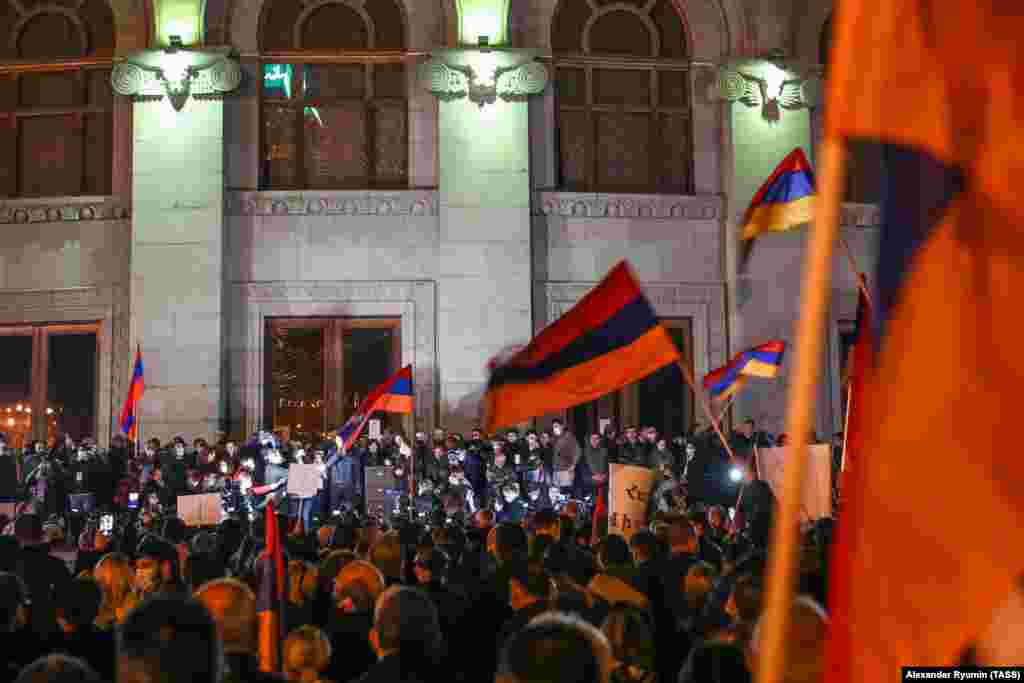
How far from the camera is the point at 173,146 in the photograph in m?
25.4

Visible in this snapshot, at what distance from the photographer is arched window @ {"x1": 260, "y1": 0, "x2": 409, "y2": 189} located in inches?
1042

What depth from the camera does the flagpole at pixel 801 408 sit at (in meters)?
2.86

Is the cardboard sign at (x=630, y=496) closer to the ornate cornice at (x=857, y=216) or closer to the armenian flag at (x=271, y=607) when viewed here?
the armenian flag at (x=271, y=607)

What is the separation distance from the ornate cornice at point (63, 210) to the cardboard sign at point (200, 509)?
12.6 meters

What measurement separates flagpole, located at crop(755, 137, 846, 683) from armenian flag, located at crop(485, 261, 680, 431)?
5.12 meters

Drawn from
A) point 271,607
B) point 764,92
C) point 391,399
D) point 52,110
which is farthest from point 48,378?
point 271,607

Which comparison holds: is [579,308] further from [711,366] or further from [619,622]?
[711,366]

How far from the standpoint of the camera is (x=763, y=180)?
86.9 ft

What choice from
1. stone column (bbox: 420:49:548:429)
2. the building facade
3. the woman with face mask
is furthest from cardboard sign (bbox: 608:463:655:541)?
stone column (bbox: 420:49:548:429)

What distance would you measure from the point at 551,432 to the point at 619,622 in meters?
19.2

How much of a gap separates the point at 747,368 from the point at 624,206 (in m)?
10.7

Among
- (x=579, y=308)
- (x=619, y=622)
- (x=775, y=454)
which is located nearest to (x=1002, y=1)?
(x=619, y=622)

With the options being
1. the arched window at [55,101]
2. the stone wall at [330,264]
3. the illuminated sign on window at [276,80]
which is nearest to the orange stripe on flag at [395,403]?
the stone wall at [330,264]

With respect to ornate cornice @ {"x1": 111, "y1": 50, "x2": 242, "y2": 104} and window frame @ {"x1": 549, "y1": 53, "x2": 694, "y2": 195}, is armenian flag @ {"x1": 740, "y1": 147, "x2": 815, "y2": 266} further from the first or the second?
ornate cornice @ {"x1": 111, "y1": 50, "x2": 242, "y2": 104}
